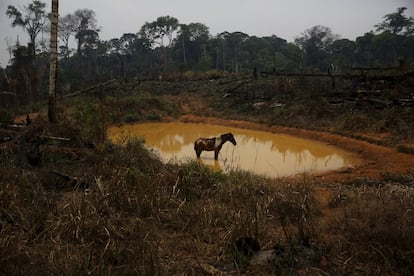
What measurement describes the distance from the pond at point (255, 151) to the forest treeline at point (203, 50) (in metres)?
18.7

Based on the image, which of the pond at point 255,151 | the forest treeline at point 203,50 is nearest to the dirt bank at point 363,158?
the pond at point 255,151

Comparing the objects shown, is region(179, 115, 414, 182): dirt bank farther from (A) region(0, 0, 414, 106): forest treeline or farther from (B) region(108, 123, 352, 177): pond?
(A) region(0, 0, 414, 106): forest treeline

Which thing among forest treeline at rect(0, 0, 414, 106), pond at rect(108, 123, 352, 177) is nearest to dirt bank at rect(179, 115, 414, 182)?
pond at rect(108, 123, 352, 177)

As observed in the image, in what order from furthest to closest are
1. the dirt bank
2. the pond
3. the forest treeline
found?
1. the forest treeline
2. the pond
3. the dirt bank

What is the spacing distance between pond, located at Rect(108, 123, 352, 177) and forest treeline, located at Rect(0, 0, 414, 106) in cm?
1871

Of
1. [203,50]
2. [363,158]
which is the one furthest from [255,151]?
[203,50]

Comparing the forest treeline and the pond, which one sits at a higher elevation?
the forest treeline

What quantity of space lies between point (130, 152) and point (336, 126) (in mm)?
9660

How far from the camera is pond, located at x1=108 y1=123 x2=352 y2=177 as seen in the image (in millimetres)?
9305

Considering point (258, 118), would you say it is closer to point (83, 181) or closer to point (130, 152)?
point (130, 152)

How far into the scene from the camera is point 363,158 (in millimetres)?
10195

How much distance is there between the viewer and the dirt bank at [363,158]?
813 centimetres

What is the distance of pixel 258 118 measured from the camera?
693 inches

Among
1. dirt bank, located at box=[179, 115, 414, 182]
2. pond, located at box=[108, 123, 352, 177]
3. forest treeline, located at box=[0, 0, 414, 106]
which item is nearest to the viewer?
dirt bank, located at box=[179, 115, 414, 182]
